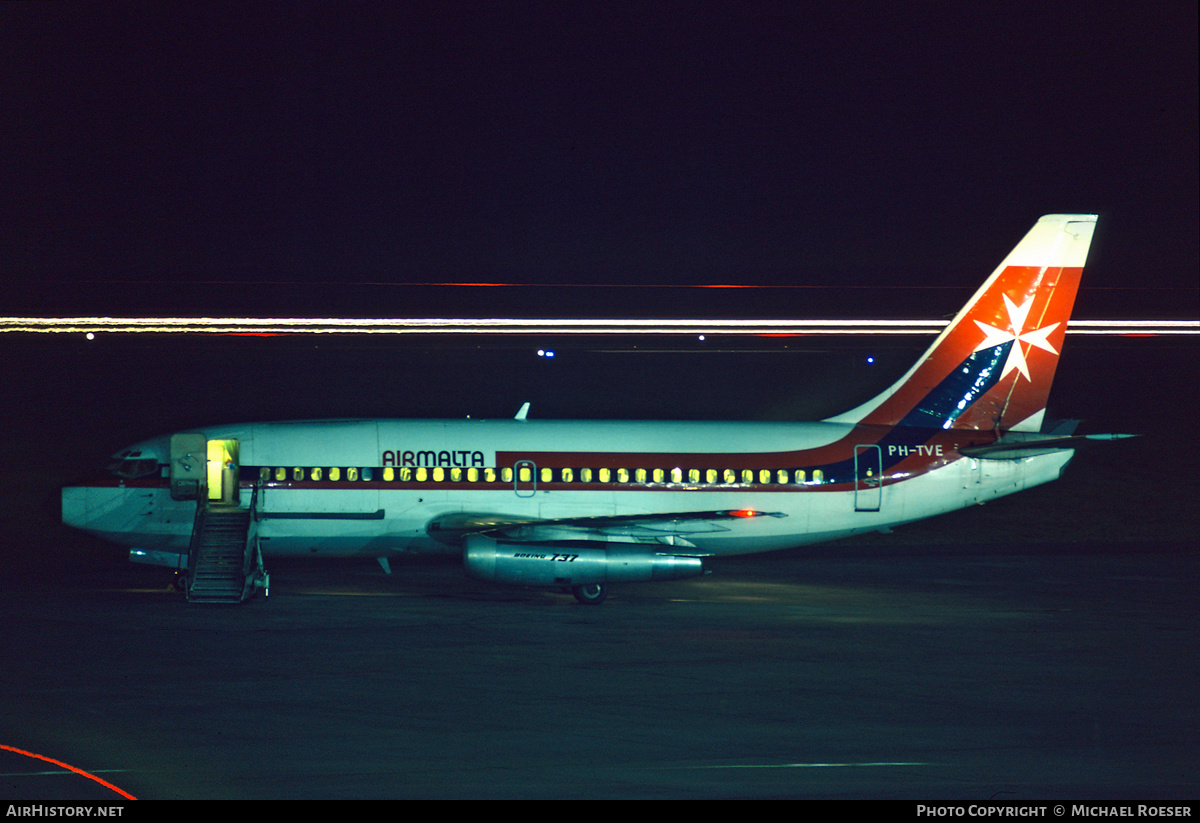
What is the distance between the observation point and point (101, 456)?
4547 cm

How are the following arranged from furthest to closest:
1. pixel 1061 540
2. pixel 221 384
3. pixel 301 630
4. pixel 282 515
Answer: pixel 221 384
pixel 1061 540
pixel 282 515
pixel 301 630

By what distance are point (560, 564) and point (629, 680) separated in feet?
29.2

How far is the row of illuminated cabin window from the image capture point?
1123 inches

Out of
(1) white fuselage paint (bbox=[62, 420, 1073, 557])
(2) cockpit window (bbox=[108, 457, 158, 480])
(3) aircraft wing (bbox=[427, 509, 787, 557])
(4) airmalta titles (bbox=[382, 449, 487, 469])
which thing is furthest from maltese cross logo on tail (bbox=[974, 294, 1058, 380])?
(2) cockpit window (bbox=[108, 457, 158, 480])

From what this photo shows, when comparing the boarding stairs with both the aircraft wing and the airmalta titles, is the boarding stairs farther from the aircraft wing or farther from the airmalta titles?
the aircraft wing

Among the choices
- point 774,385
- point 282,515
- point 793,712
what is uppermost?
point 774,385

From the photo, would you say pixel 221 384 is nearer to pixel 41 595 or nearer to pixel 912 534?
pixel 41 595

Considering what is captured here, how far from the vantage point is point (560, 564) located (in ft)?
85.4

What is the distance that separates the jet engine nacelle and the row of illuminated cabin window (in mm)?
2814

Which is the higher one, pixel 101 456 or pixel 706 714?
pixel 101 456

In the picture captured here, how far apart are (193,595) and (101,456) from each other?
74.0 feet

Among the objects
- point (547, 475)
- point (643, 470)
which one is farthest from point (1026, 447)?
point (547, 475)
